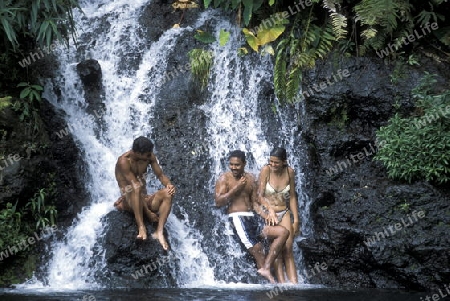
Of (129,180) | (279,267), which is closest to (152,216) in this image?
(129,180)

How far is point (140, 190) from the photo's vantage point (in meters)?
7.32

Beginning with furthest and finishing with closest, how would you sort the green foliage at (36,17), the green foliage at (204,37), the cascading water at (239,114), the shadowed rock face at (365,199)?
the green foliage at (204,37) < the cascading water at (239,114) < the green foliage at (36,17) < the shadowed rock face at (365,199)

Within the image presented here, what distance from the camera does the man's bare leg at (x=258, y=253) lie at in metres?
7.40

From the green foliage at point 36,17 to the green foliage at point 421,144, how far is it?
5271mm

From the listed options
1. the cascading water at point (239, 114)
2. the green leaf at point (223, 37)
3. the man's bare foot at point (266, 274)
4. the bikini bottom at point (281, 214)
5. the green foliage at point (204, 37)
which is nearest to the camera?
the man's bare foot at point (266, 274)

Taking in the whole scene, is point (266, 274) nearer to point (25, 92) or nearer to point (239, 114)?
point (239, 114)

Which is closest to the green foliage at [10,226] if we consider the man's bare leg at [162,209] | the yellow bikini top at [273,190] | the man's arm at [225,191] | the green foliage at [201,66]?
the man's bare leg at [162,209]

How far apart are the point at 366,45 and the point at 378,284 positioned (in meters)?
4.13

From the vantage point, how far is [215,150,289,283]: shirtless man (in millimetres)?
7469

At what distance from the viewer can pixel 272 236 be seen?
734 centimetres

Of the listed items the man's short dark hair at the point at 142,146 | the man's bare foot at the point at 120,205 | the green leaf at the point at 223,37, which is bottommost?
the man's bare foot at the point at 120,205

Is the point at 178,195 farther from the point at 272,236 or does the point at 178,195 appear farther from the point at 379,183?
the point at 379,183

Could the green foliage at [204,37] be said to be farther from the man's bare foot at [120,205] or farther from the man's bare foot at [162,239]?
the man's bare foot at [162,239]

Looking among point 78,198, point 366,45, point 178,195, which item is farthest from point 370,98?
point 78,198
